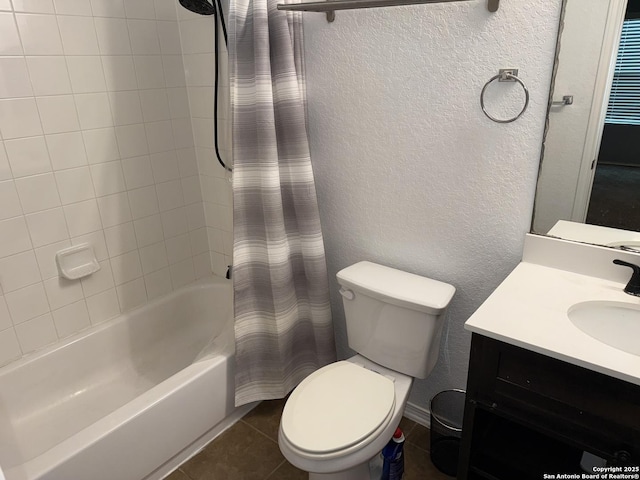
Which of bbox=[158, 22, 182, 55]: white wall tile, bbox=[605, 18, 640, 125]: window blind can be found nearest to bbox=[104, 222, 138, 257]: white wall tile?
bbox=[158, 22, 182, 55]: white wall tile

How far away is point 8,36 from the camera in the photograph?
63.2 inches

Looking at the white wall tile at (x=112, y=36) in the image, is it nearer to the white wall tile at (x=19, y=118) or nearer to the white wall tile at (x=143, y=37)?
the white wall tile at (x=143, y=37)

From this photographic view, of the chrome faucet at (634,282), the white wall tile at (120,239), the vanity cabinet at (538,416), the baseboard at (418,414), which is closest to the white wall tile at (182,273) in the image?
the white wall tile at (120,239)

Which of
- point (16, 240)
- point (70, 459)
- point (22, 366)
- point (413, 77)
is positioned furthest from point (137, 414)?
point (413, 77)

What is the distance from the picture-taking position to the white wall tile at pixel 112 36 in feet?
6.10

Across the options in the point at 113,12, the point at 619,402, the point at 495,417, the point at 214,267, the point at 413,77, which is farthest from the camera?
the point at 214,267

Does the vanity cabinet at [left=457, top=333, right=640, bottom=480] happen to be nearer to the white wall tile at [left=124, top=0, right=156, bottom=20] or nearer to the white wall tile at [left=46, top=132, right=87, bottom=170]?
the white wall tile at [left=46, top=132, right=87, bottom=170]

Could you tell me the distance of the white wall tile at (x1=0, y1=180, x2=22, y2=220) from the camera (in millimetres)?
1687

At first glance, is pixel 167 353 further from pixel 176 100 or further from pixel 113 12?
pixel 113 12

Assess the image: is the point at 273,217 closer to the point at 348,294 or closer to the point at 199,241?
the point at 348,294

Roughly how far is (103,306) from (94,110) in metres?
0.89

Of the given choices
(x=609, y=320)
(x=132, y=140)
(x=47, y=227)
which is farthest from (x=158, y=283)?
(x=609, y=320)

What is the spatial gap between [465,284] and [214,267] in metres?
1.49

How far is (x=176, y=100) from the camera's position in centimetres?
220
